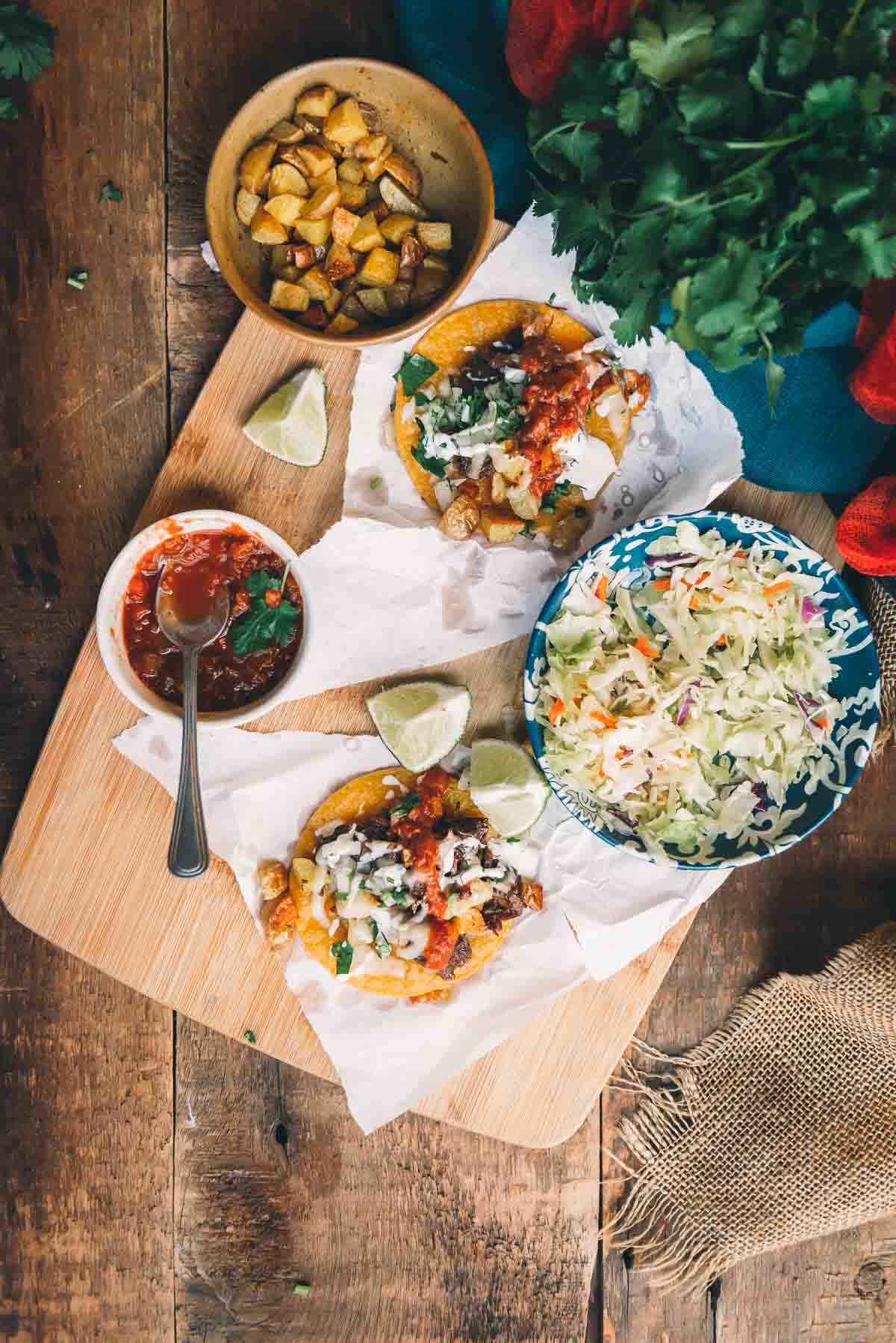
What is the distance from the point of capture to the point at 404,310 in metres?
2.26

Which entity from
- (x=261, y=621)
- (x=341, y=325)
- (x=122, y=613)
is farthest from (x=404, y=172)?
(x=122, y=613)

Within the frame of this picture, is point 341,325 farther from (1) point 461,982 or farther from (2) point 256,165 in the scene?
(1) point 461,982

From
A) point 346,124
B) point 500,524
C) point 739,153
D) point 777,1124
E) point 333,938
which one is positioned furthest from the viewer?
point 777,1124

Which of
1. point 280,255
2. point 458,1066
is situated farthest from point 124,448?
point 458,1066

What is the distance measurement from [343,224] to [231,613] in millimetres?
898

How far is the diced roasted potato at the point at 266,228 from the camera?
2.20m

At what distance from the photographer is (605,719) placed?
2.23 metres

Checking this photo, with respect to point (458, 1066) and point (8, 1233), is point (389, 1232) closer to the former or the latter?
point (458, 1066)

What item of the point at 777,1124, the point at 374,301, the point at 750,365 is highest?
the point at 374,301

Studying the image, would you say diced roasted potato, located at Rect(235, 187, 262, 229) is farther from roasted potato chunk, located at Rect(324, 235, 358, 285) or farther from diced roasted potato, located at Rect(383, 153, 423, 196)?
diced roasted potato, located at Rect(383, 153, 423, 196)

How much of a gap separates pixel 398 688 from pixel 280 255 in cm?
102

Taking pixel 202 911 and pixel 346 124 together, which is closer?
pixel 346 124

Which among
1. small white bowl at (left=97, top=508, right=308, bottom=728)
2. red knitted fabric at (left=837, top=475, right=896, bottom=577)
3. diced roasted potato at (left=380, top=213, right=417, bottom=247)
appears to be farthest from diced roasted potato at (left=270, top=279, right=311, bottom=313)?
red knitted fabric at (left=837, top=475, right=896, bottom=577)

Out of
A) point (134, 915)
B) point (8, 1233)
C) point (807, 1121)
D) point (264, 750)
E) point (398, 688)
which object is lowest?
point (8, 1233)
